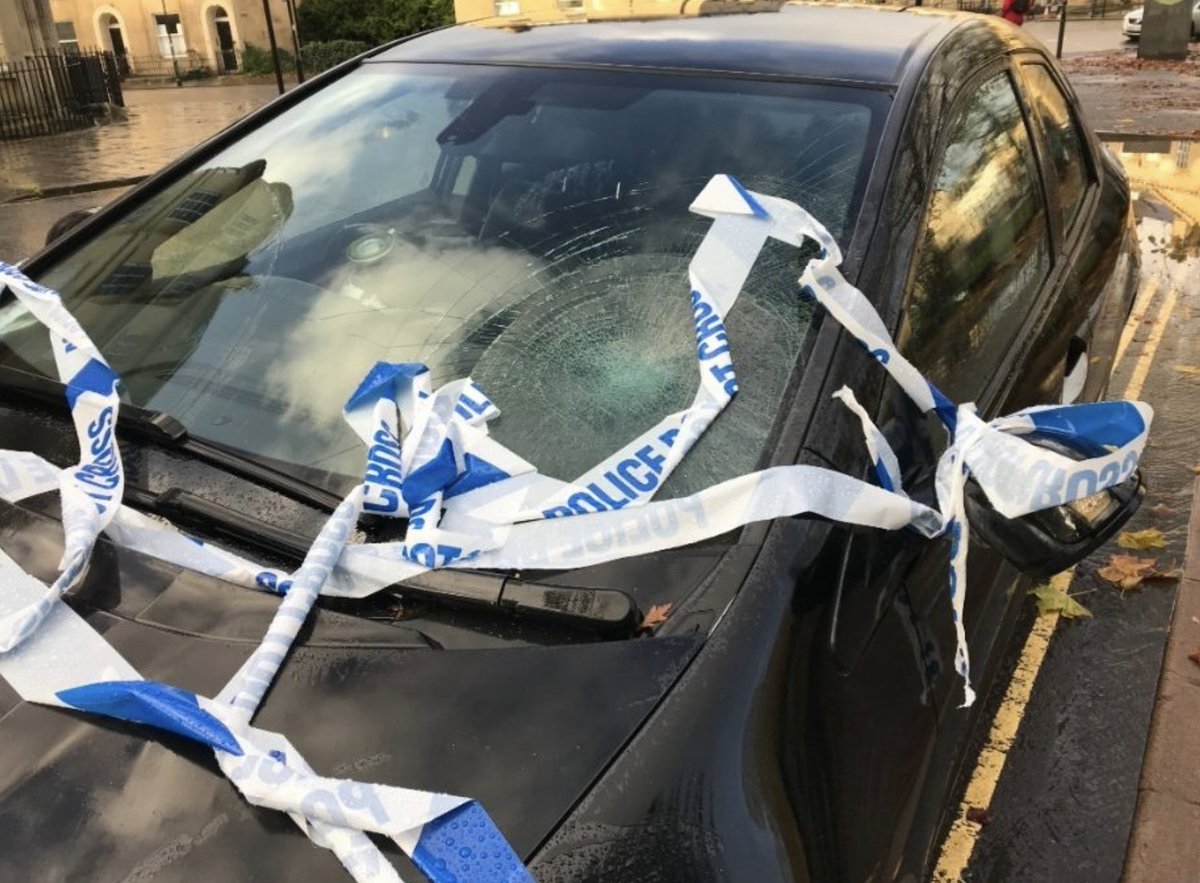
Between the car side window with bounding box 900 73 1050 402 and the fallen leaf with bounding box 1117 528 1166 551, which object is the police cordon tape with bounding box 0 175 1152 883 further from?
the fallen leaf with bounding box 1117 528 1166 551

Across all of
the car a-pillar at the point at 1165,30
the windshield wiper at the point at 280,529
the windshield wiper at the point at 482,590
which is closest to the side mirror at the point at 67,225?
the windshield wiper at the point at 280,529

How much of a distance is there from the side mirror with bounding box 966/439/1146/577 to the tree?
43534 millimetres

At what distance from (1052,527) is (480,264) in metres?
1.22

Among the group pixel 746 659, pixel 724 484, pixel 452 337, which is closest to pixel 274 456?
pixel 452 337

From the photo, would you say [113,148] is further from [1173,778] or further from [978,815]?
[1173,778]

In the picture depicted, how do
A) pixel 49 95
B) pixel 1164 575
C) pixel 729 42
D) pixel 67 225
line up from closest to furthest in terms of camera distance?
pixel 729 42 → pixel 67 225 → pixel 1164 575 → pixel 49 95

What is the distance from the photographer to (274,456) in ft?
6.13

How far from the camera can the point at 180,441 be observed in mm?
1887

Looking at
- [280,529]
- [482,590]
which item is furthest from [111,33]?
[482,590]

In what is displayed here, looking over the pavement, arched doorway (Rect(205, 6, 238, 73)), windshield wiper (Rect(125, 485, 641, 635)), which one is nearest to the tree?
arched doorway (Rect(205, 6, 238, 73))

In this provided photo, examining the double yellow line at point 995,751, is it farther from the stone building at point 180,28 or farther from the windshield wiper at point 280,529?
the stone building at point 180,28

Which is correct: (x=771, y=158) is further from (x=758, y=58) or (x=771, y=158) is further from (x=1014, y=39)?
(x=1014, y=39)

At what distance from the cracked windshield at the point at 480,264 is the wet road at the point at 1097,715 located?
151 cm

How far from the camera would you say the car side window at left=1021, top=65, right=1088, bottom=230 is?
3.09m
